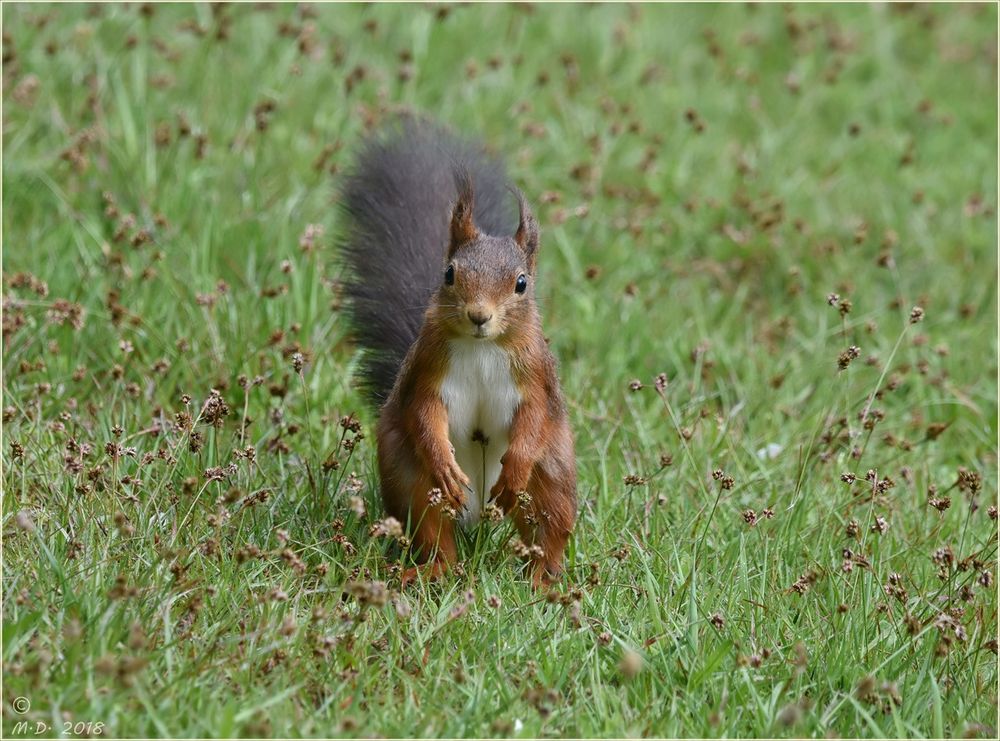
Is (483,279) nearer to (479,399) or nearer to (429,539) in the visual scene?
(479,399)

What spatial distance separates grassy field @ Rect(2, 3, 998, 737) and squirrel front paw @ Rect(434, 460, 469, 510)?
0.19 meters

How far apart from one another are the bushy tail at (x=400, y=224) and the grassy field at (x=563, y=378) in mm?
261

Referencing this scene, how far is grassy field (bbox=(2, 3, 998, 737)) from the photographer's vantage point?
8.79 ft

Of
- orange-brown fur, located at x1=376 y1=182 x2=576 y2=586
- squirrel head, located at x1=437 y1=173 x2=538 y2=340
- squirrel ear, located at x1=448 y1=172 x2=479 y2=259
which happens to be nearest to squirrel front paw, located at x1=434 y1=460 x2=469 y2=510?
orange-brown fur, located at x1=376 y1=182 x2=576 y2=586

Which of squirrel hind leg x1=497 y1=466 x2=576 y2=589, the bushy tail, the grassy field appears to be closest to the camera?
the grassy field

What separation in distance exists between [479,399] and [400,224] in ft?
2.56

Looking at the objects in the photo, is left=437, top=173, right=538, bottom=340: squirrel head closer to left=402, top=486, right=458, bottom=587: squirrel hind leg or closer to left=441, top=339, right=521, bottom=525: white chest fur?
left=441, top=339, right=521, bottom=525: white chest fur

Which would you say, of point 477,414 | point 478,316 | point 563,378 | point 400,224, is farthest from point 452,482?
point 563,378

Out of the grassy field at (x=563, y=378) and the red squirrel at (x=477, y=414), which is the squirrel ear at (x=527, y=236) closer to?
the red squirrel at (x=477, y=414)

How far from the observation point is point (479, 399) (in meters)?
3.11

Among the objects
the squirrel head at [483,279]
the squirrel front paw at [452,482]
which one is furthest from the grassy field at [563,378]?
the squirrel head at [483,279]

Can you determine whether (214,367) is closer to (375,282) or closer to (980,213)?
(375,282)

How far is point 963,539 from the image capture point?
3338mm

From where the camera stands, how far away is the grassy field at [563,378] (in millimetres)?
2680
